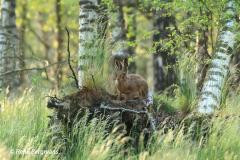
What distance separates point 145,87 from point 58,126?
2002mm

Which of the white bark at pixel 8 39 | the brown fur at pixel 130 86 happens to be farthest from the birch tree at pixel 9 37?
the brown fur at pixel 130 86

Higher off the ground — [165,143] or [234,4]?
[234,4]

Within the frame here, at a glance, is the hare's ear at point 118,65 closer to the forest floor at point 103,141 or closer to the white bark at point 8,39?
the forest floor at point 103,141

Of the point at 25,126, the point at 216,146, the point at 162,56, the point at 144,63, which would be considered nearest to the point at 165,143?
the point at 216,146

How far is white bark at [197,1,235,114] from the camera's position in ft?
32.0

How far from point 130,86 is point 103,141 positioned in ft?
6.56

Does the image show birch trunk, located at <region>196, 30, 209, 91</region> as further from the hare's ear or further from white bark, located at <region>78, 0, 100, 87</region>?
the hare's ear

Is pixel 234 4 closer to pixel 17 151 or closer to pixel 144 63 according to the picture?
pixel 17 151

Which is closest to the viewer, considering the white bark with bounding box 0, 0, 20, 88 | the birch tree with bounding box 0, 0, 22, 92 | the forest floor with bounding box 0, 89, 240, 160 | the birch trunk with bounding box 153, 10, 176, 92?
the forest floor with bounding box 0, 89, 240, 160

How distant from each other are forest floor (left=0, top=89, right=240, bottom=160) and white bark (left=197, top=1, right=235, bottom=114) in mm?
247

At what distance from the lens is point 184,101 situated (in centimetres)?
1009

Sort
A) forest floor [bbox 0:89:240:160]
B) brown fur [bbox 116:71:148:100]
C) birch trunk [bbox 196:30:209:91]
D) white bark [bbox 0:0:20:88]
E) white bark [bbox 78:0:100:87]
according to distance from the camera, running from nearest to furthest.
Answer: forest floor [bbox 0:89:240:160]
brown fur [bbox 116:71:148:100]
white bark [bbox 78:0:100:87]
birch trunk [bbox 196:30:209:91]
white bark [bbox 0:0:20:88]

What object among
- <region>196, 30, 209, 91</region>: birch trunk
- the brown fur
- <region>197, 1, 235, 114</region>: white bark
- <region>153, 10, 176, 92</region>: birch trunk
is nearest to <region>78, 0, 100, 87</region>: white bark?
the brown fur

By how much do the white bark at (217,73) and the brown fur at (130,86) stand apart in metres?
1.03
